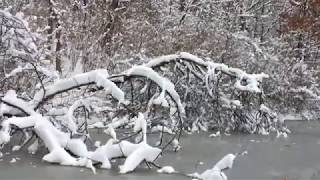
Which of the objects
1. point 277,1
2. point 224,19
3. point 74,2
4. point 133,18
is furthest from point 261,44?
point 74,2

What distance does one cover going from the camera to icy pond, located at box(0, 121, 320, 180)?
621cm

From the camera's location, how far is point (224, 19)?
1622 cm

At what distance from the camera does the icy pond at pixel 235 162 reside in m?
6.21

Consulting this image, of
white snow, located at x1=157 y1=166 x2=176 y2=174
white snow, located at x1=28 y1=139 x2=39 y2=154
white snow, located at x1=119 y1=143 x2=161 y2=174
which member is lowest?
white snow, located at x1=157 y1=166 x2=176 y2=174

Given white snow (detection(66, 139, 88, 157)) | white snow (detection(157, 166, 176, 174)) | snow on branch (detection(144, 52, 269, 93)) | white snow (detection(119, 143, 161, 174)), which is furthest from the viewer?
snow on branch (detection(144, 52, 269, 93))

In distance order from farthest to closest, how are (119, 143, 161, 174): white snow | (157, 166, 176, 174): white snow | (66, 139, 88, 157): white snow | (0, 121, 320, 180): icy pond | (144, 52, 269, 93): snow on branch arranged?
(144, 52, 269, 93): snow on branch, (66, 139, 88, 157): white snow, (157, 166, 176, 174): white snow, (119, 143, 161, 174): white snow, (0, 121, 320, 180): icy pond

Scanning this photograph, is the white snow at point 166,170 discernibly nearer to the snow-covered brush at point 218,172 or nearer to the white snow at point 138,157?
the white snow at point 138,157

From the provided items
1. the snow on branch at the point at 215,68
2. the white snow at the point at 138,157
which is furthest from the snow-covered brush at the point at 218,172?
the snow on branch at the point at 215,68

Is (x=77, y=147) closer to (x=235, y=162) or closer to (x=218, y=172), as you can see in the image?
(x=218, y=172)

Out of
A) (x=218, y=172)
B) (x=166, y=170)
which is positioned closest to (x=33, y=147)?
(x=166, y=170)

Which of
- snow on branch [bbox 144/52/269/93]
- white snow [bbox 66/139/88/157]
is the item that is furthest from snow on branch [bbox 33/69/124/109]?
snow on branch [bbox 144/52/269/93]

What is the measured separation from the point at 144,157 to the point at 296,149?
3311 millimetres

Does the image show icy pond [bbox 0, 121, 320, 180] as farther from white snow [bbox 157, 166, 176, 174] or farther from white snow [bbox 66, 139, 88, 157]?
white snow [bbox 66, 139, 88, 157]

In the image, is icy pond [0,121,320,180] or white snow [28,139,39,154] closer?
icy pond [0,121,320,180]
